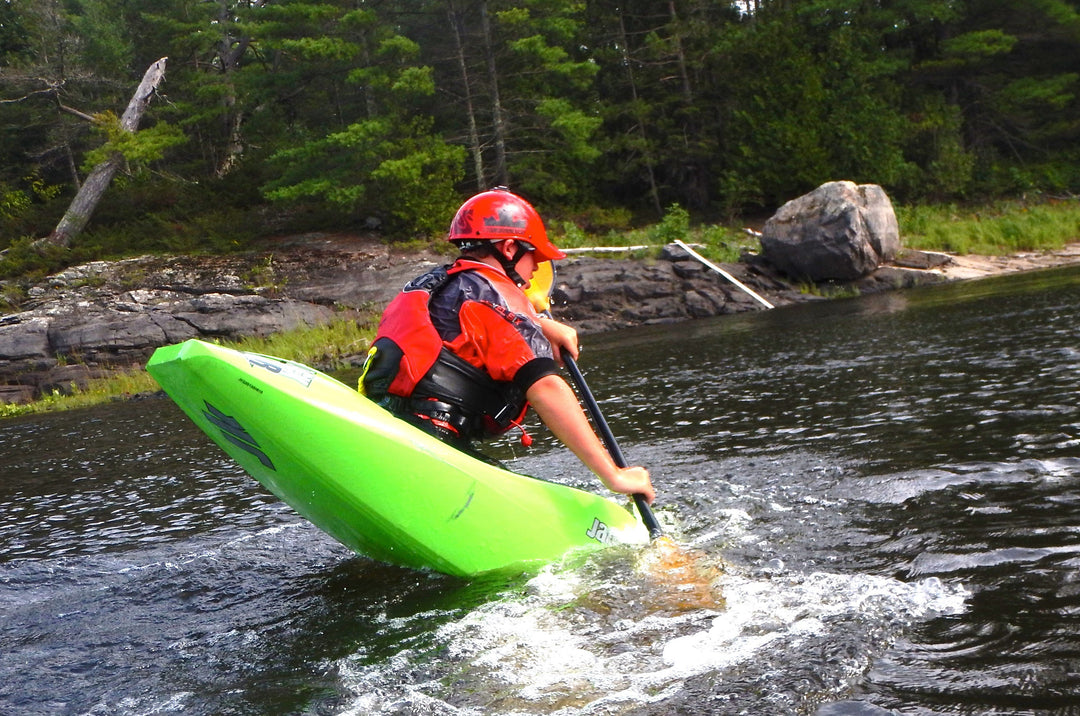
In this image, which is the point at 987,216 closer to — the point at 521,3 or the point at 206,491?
the point at 521,3

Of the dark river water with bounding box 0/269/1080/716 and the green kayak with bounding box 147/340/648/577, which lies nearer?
the dark river water with bounding box 0/269/1080/716

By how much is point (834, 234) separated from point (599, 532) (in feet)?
53.2

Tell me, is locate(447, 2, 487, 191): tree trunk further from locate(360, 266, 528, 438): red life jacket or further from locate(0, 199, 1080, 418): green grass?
locate(360, 266, 528, 438): red life jacket

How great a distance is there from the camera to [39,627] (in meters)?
4.34

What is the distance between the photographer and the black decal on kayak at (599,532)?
4555 millimetres

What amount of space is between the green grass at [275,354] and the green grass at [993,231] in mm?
12309

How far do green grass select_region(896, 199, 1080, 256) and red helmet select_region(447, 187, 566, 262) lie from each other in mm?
19390

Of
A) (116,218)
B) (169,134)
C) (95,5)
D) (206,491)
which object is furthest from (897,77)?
(206,491)

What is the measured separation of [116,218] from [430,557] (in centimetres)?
2616

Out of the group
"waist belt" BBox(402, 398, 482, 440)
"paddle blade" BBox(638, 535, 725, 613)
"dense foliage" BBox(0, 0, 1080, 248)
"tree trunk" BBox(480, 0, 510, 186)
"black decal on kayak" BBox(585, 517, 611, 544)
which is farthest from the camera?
"tree trunk" BBox(480, 0, 510, 186)

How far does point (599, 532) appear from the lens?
15.1 ft

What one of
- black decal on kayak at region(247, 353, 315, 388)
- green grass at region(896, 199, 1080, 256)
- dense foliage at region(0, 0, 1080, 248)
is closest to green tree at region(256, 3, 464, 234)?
dense foliage at region(0, 0, 1080, 248)

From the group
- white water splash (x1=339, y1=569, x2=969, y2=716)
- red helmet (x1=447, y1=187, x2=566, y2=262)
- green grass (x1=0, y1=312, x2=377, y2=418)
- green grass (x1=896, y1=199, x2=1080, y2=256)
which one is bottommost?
green grass (x1=896, y1=199, x2=1080, y2=256)

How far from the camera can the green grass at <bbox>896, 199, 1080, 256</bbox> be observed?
21.8m
